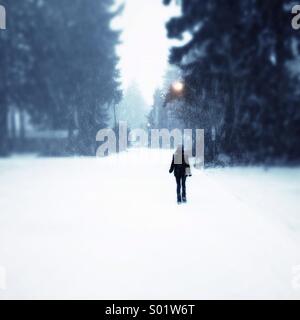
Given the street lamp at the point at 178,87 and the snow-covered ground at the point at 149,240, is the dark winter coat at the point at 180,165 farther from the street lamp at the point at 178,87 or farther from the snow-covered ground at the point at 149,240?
the street lamp at the point at 178,87

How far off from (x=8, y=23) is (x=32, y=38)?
46 centimetres

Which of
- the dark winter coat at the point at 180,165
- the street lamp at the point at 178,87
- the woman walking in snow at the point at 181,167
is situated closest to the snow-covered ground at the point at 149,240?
the woman walking in snow at the point at 181,167

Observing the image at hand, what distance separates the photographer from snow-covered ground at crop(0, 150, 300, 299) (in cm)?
350

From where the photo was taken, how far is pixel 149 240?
4926 millimetres

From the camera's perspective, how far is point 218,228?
18.2ft

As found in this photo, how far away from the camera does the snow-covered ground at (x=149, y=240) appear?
3.50m

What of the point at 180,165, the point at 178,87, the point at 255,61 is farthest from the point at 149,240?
the point at 178,87

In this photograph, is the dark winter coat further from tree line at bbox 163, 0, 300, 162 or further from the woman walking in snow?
tree line at bbox 163, 0, 300, 162

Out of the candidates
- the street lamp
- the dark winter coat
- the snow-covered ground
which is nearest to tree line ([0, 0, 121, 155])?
the snow-covered ground

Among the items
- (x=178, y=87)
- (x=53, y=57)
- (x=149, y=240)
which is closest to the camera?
(x=53, y=57)

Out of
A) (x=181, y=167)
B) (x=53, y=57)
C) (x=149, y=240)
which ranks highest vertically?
(x=53, y=57)

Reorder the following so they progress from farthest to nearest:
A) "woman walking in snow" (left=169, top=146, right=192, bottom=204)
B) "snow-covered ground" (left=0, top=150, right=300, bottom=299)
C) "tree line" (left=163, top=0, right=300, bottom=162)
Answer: "woman walking in snow" (left=169, top=146, right=192, bottom=204) < "tree line" (left=163, top=0, right=300, bottom=162) < "snow-covered ground" (left=0, top=150, right=300, bottom=299)

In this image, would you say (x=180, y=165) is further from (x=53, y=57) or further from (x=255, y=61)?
(x=53, y=57)

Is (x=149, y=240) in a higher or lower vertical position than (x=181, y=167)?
lower
